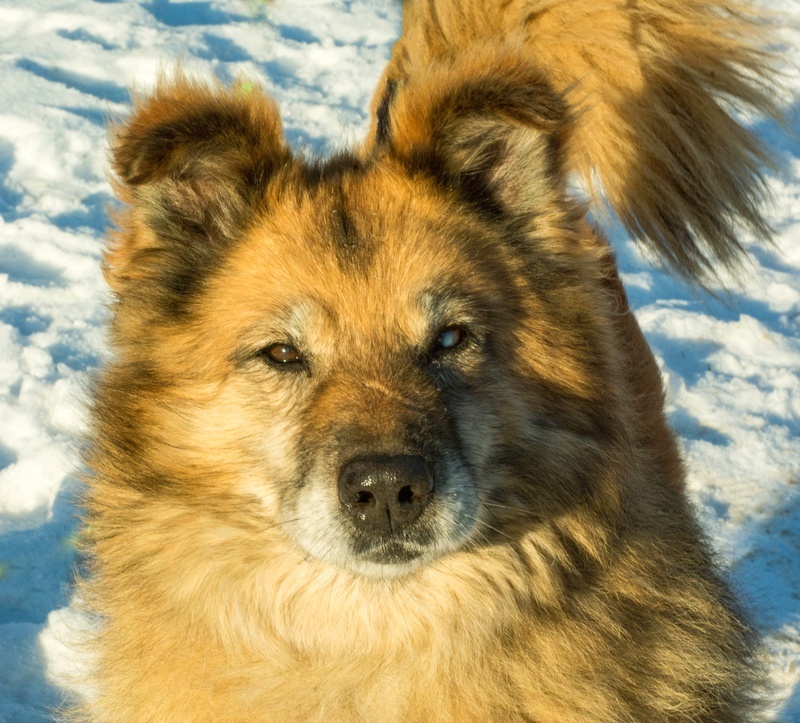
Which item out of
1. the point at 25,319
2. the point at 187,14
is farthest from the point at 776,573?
the point at 187,14

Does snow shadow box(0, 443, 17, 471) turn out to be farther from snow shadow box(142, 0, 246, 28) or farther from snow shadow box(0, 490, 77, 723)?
snow shadow box(142, 0, 246, 28)

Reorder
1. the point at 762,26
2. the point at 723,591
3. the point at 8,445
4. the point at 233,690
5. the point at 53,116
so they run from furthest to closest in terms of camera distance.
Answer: the point at 53,116
the point at 8,445
the point at 762,26
the point at 723,591
the point at 233,690

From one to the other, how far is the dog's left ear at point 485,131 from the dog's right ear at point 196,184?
1.17 feet

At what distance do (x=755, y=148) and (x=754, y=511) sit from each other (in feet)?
5.18

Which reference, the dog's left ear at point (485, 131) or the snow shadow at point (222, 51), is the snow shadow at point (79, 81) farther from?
the dog's left ear at point (485, 131)

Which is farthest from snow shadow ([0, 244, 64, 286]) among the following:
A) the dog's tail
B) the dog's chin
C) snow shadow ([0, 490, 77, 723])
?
the dog's chin

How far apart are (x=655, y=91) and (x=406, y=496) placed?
1.83 m

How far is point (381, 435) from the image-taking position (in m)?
2.17

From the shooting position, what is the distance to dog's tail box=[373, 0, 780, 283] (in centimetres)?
318

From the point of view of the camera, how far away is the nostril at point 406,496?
2.14 metres

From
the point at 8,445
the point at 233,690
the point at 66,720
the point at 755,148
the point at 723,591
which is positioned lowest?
the point at 8,445

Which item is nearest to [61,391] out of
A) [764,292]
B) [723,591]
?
[723,591]

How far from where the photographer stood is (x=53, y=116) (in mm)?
5934

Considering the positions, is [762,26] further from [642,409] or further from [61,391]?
[61,391]
